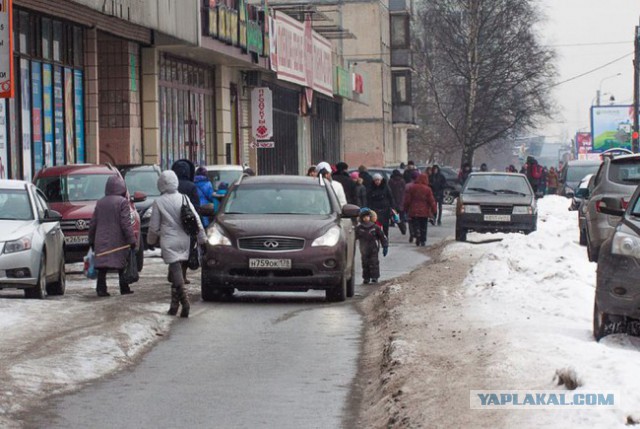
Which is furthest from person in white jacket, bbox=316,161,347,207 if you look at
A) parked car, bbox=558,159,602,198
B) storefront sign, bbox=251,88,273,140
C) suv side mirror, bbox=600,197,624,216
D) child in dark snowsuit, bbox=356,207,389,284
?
parked car, bbox=558,159,602,198

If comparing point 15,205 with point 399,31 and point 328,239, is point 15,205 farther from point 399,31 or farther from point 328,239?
point 399,31

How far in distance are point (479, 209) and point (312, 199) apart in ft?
48.6

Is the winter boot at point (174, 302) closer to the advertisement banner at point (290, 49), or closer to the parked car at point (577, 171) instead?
the advertisement banner at point (290, 49)

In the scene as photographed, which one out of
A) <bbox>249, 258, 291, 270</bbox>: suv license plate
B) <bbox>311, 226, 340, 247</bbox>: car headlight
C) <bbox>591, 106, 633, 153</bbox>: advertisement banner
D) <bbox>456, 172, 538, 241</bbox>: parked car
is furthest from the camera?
<bbox>591, 106, 633, 153</bbox>: advertisement banner

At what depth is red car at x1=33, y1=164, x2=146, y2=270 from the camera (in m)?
23.6

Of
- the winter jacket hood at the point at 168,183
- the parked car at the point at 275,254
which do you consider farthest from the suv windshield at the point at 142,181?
the winter jacket hood at the point at 168,183

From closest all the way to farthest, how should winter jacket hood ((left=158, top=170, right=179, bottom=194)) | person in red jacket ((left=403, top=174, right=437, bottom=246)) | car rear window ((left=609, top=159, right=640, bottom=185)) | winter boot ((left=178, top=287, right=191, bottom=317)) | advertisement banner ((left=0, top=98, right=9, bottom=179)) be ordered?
1. winter boot ((left=178, top=287, right=191, bottom=317))
2. winter jacket hood ((left=158, top=170, right=179, bottom=194))
3. car rear window ((left=609, top=159, right=640, bottom=185))
4. advertisement banner ((left=0, top=98, right=9, bottom=179))
5. person in red jacket ((left=403, top=174, right=437, bottom=246))

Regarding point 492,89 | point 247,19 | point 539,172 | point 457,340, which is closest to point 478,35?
point 492,89

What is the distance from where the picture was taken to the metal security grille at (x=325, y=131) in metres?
70.1

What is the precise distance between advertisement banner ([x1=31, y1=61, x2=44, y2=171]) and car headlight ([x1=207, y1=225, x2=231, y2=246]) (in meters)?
14.1

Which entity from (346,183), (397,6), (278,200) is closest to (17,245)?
(278,200)

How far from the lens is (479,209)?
33156 millimetres

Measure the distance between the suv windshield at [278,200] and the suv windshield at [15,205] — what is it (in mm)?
2307

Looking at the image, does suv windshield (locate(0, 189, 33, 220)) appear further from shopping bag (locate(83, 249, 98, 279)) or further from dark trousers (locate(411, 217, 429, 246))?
dark trousers (locate(411, 217, 429, 246))
